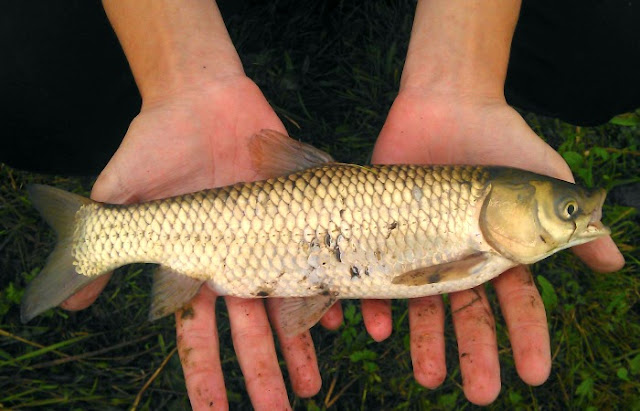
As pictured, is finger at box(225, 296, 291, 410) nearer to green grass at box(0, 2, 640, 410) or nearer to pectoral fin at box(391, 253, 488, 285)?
pectoral fin at box(391, 253, 488, 285)

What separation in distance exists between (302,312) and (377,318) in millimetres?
321

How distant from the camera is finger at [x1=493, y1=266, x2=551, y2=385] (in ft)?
6.37

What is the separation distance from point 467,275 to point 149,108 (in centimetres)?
150

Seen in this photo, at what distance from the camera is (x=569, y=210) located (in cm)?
196

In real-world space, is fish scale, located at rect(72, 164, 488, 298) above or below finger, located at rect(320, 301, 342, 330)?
above

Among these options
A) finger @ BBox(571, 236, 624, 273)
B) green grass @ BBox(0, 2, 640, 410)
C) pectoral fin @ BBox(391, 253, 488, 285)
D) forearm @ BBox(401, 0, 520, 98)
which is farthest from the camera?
green grass @ BBox(0, 2, 640, 410)

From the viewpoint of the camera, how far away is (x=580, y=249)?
82.7 inches

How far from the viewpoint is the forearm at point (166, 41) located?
224 cm

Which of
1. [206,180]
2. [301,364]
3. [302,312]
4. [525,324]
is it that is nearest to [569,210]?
[525,324]

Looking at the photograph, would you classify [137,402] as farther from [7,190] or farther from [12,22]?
[12,22]

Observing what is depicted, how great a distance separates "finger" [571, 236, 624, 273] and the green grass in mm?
718

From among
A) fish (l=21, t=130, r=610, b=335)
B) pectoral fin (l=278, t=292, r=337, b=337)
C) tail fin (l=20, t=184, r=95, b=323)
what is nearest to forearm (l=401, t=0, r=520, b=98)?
fish (l=21, t=130, r=610, b=335)

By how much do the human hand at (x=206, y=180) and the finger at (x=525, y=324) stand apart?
80cm

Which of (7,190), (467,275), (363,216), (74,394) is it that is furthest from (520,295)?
(7,190)
